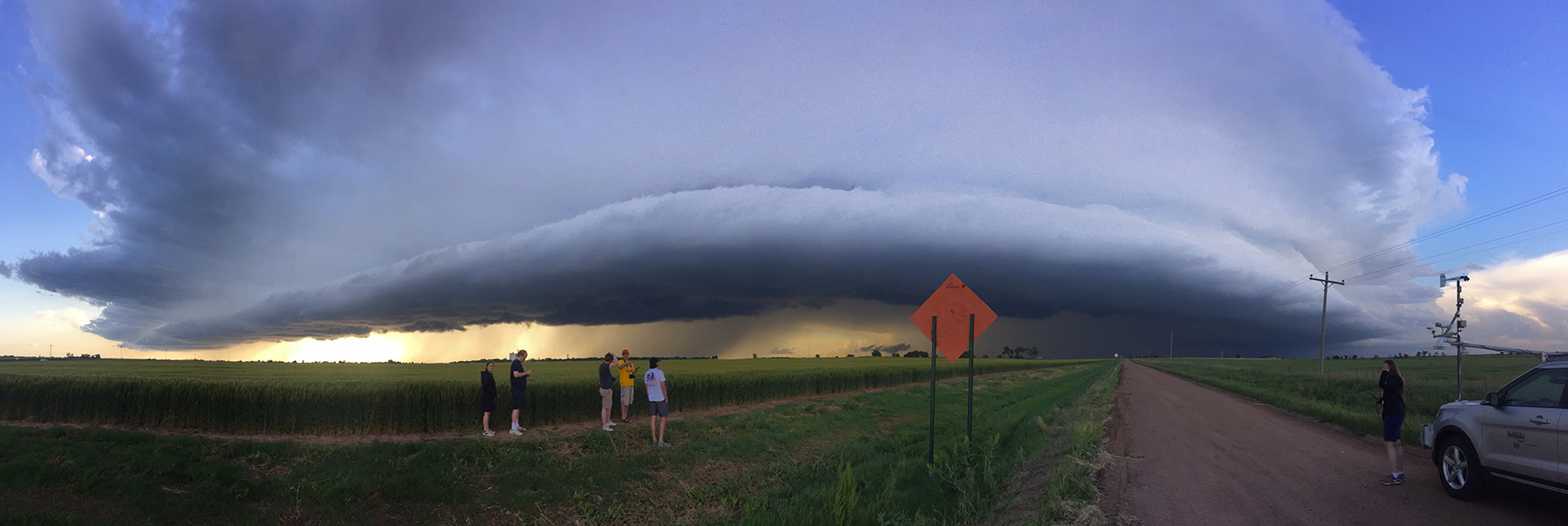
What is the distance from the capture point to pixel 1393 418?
10148 millimetres

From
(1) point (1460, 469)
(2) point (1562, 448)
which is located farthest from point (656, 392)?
(2) point (1562, 448)

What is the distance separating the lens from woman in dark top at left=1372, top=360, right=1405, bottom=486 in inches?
390

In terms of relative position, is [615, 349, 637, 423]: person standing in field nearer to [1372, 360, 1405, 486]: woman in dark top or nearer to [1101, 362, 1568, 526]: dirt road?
[1101, 362, 1568, 526]: dirt road

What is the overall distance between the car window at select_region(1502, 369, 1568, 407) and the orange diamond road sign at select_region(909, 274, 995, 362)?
254 inches

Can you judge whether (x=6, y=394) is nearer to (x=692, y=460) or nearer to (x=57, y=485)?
(x=57, y=485)

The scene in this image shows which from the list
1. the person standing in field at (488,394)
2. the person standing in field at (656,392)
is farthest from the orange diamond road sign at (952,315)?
the person standing in field at (488,394)

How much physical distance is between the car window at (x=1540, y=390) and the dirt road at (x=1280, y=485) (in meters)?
1.09

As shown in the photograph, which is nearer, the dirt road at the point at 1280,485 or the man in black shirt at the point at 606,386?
the dirt road at the point at 1280,485

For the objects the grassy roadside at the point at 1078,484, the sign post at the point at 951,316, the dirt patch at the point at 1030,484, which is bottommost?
the dirt patch at the point at 1030,484

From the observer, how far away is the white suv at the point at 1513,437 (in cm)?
769

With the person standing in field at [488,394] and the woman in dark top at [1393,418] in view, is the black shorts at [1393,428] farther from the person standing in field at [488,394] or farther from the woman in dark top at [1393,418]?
the person standing in field at [488,394]

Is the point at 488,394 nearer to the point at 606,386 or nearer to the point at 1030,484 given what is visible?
the point at 606,386

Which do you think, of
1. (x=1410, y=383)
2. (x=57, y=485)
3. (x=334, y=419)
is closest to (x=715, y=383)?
(x=334, y=419)

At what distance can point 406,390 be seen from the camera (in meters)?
16.9
